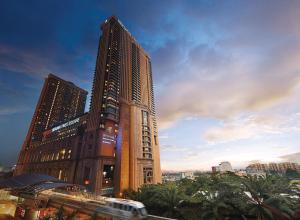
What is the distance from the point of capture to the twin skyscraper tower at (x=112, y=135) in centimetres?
5894

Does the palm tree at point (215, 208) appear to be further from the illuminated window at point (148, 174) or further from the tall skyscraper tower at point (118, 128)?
the illuminated window at point (148, 174)

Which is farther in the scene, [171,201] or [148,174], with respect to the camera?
[148,174]

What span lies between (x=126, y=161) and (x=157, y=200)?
39.1 metres

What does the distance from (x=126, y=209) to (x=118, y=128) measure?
5008 centimetres

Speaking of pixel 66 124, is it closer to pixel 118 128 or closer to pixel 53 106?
pixel 118 128

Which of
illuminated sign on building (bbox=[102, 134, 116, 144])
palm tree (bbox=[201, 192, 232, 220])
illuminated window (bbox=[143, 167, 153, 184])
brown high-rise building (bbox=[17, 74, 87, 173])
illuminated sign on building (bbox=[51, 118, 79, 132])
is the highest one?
brown high-rise building (bbox=[17, 74, 87, 173])

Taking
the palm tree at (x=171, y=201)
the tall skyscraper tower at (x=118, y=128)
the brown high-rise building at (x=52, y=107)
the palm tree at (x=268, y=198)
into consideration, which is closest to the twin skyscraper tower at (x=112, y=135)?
the tall skyscraper tower at (x=118, y=128)

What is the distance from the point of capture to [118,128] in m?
67.6

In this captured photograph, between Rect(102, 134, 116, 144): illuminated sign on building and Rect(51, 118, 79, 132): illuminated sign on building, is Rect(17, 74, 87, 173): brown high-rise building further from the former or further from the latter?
Rect(102, 134, 116, 144): illuminated sign on building

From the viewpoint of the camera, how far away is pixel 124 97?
77.1m

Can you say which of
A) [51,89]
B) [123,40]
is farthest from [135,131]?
[51,89]

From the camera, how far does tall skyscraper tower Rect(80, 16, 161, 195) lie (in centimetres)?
5834

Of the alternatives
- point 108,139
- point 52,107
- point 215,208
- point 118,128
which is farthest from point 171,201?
point 52,107

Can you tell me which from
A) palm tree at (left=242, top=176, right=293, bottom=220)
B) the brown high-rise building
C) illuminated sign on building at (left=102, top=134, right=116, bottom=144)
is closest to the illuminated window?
illuminated sign on building at (left=102, top=134, right=116, bottom=144)
